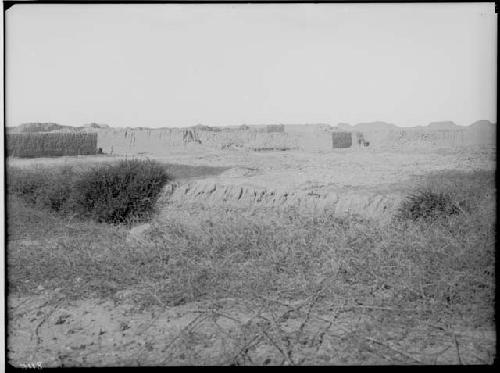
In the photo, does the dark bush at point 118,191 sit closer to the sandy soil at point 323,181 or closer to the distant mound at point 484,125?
the sandy soil at point 323,181

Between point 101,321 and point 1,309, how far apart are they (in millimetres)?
836

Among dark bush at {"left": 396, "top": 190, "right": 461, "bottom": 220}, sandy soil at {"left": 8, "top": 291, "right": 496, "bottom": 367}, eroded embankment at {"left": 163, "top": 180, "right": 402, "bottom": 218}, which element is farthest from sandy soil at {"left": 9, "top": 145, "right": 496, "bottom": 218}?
sandy soil at {"left": 8, "top": 291, "right": 496, "bottom": 367}

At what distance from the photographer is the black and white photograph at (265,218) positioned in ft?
12.1

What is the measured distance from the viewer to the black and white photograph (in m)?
3.70

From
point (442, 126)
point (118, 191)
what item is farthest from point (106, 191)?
point (442, 126)

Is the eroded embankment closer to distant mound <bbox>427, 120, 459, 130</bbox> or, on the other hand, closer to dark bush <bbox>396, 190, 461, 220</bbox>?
dark bush <bbox>396, 190, 461, 220</bbox>

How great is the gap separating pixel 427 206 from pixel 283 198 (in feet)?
6.38

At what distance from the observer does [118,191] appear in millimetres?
6695

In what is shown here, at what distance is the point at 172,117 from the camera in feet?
17.7

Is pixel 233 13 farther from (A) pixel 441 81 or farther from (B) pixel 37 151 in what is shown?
(B) pixel 37 151

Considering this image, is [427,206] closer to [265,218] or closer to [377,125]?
[377,125]

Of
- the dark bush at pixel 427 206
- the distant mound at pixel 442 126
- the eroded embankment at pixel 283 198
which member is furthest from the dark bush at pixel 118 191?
the distant mound at pixel 442 126

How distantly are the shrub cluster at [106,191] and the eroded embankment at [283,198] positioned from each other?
0.35 meters

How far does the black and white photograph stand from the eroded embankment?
0.03m
